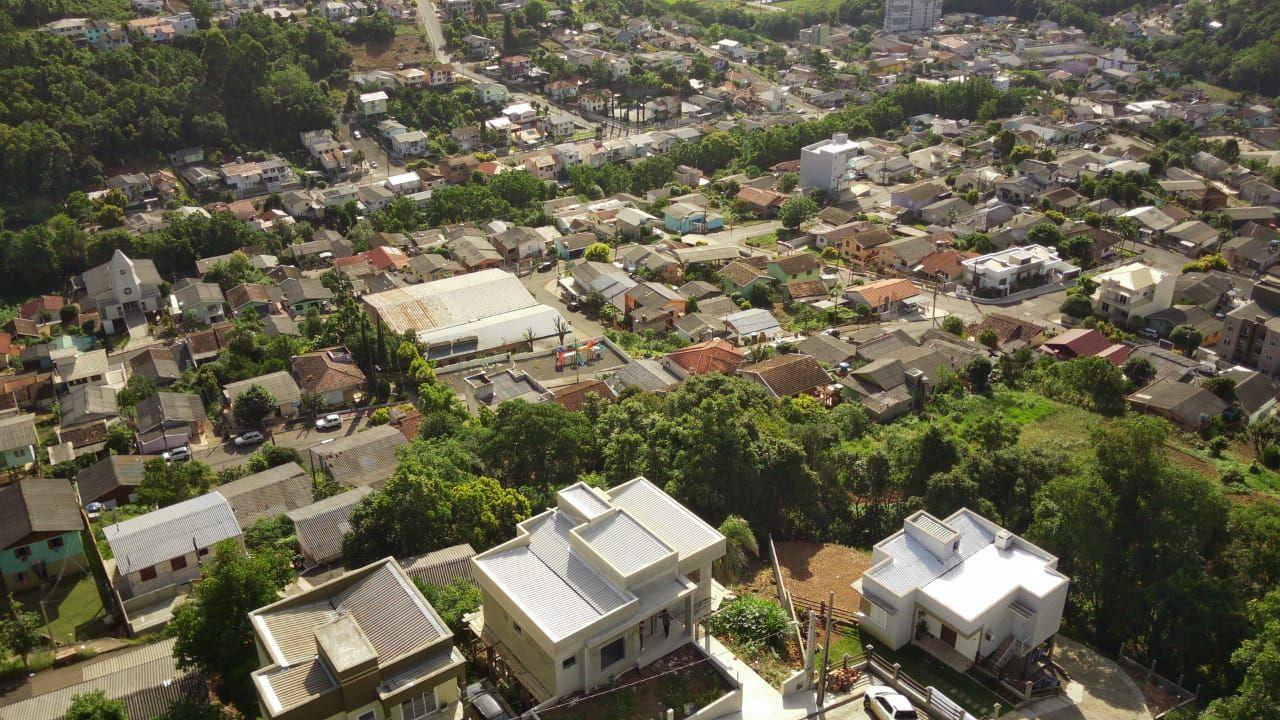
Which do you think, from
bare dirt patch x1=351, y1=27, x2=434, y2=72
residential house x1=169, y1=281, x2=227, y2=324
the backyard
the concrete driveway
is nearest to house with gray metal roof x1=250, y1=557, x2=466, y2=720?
the backyard

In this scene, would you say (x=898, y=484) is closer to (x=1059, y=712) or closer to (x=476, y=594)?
(x=1059, y=712)

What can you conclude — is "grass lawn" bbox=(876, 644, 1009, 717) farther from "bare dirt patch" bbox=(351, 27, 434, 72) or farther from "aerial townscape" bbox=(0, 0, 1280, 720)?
"bare dirt patch" bbox=(351, 27, 434, 72)

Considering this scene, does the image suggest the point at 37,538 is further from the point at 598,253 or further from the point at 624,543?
the point at 598,253

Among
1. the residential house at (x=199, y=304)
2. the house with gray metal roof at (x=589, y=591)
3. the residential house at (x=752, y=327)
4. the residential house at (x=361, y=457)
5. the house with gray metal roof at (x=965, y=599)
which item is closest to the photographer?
the house with gray metal roof at (x=589, y=591)

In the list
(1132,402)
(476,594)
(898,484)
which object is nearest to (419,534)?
(476,594)

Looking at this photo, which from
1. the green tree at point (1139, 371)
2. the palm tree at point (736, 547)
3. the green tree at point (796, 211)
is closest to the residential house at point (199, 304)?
the green tree at point (796, 211)

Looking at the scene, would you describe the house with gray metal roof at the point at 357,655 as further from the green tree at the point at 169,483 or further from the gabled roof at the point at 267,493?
the green tree at the point at 169,483
